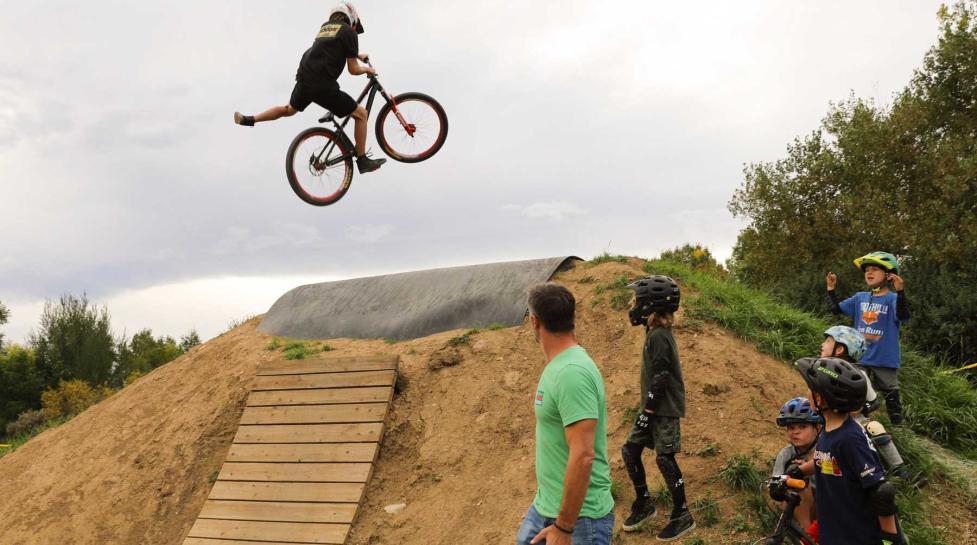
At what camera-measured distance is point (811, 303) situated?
1650 cm

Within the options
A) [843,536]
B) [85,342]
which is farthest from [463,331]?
[85,342]

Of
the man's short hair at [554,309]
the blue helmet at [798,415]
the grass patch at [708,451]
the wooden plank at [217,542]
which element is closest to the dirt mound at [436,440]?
the grass patch at [708,451]

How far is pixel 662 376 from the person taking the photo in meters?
5.67

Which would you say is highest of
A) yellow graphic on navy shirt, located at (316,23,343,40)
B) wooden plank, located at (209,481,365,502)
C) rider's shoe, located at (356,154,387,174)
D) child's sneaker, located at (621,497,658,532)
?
yellow graphic on navy shirt, located at (316,23,343,40)

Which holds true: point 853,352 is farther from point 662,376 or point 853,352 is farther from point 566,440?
point 566,440

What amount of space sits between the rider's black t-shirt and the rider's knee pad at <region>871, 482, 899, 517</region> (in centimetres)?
654

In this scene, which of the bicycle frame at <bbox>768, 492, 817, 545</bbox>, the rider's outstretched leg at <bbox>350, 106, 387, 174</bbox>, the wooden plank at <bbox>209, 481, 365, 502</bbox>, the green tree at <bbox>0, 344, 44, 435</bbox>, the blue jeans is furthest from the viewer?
the green tree at <bbox>0, 344, 44, 435</bbox>

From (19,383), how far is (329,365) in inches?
1104

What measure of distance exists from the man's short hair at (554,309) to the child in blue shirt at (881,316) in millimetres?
4595

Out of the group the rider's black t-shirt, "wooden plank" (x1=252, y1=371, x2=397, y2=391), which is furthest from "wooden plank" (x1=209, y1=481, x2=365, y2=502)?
the rider's black t-shirt

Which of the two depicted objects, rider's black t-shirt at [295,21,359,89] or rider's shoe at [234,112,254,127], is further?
rider's shoe at [234,112,254,127]

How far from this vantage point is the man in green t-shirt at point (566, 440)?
339 centimetres

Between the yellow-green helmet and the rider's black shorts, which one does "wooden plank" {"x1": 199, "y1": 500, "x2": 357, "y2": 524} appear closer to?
the rider's black shorts

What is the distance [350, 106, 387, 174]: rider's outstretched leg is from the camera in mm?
8836
